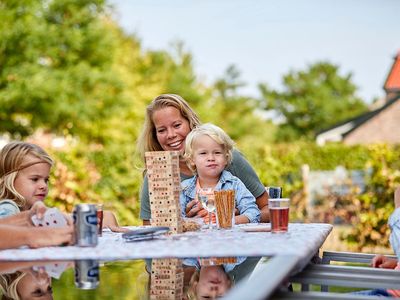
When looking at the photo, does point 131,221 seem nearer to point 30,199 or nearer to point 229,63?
point 30,199

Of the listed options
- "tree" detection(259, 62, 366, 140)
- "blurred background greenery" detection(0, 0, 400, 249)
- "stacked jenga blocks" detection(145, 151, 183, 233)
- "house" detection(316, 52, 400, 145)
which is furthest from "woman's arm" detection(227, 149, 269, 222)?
"tree" detection(259, 62, 366, 140)

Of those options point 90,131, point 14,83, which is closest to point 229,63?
point 90,131

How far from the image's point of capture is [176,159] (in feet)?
8.27

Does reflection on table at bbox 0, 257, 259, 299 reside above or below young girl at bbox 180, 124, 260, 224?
below

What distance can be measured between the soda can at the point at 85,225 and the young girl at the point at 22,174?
0.55 meters

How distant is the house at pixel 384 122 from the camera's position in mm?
31734

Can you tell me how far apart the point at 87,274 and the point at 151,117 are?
6.53 ft

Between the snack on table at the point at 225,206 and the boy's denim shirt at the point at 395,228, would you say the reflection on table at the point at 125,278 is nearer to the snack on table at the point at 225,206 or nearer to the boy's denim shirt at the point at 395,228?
the boy's denim shirt at the point at 395,228

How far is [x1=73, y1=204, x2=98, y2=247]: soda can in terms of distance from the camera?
2.18 metres

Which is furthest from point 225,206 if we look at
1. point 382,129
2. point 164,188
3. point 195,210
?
point 382,129

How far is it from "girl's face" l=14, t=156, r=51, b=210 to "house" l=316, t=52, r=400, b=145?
28.9 metres

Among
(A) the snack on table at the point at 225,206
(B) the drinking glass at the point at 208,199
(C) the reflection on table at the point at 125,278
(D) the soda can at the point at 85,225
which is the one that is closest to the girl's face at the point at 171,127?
(B) the drinking glass at the point at 208,199

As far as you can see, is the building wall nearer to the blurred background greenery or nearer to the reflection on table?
the blurred background greenery

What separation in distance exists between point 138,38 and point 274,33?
22.5m
